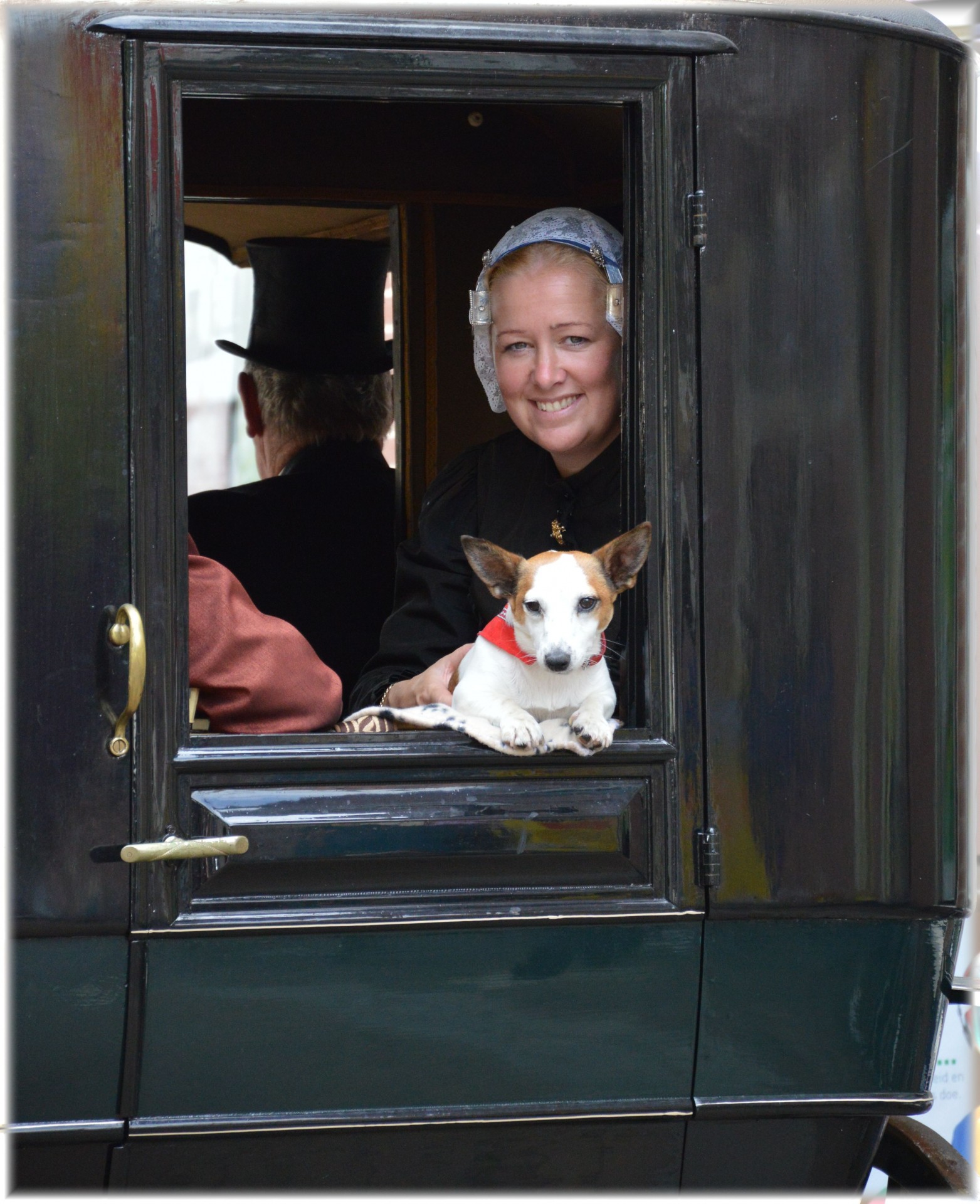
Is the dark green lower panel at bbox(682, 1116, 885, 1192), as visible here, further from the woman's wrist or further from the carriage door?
the woman's wrist

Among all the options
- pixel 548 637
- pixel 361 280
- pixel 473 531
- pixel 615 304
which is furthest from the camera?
pixel 361 280

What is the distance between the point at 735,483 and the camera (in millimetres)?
1780

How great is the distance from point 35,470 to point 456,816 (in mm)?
703

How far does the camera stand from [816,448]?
1783 mm

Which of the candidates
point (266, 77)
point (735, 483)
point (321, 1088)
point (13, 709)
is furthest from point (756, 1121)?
point (266, 77)

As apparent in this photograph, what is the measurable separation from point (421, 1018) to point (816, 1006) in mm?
549

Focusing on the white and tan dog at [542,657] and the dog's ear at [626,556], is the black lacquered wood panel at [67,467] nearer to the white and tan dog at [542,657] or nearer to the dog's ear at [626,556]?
the white and tan dog at [542,657]

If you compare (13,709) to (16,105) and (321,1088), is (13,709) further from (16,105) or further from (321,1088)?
(16,105)

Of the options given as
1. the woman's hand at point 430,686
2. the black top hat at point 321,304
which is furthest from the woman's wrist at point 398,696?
the black top hat at point 321,304

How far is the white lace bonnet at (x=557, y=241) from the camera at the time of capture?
233 centimetres

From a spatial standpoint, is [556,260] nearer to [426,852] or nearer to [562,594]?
[562,594]

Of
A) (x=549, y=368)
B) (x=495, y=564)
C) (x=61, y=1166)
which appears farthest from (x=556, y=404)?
(x=61, y=1166)

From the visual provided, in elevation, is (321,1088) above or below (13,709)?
below

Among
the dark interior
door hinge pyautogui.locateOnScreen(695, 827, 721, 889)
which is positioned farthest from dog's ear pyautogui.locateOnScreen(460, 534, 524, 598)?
the dark interior
